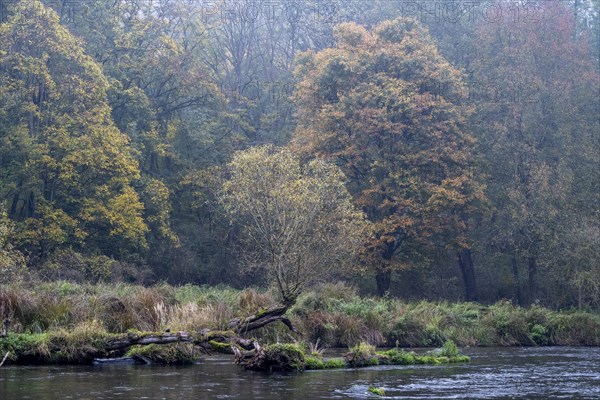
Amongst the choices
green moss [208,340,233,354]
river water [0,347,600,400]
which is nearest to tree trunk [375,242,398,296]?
river water [0,347,600,400]

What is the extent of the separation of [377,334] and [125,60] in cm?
2945

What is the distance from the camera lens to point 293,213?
3550 cm

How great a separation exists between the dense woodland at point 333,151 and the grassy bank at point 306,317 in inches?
167

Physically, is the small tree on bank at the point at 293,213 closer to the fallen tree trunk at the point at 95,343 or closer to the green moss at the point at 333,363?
the green moss at the point at 333,363

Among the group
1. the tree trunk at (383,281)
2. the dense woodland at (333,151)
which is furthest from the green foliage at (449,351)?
the tree trunk at (383,281)

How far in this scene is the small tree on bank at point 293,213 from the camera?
3550 cm

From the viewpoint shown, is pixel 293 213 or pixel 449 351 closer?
pixel 449 351

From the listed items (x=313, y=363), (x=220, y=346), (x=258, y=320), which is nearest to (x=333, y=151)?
(x=258, y=320)

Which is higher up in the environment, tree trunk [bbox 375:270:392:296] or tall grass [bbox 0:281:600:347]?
tree trunk [bbox 375:270:392:296]

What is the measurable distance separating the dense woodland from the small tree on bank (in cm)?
14

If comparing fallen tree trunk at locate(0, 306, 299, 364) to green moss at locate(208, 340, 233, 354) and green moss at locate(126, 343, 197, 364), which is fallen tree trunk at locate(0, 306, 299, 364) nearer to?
green moss at locate(208, 340, 233, 354)

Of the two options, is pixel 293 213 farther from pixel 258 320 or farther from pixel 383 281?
pixel 383 281

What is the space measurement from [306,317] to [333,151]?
19399 millimetres

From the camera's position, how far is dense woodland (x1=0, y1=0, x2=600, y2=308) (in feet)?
146
